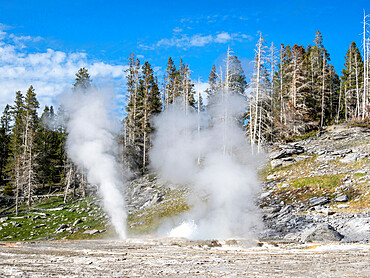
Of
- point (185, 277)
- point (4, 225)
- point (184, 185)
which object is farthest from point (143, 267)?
point (4, 225)

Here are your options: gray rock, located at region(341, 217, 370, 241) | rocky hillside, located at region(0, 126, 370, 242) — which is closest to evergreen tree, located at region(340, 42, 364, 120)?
rocky hillside, located at region(0, 126, 370, 242)

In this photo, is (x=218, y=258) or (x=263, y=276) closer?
(x=263, y=276)

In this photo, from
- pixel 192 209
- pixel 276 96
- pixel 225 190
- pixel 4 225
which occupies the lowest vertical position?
pixel 4 225

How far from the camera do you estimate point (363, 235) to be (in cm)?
1138

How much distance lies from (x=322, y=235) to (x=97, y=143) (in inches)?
572

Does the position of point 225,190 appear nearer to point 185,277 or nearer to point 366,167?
point 366,167

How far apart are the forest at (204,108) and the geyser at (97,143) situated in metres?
9.34

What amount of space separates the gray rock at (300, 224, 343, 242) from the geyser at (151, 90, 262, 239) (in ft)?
10.3

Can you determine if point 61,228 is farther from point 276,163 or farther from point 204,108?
point 204,108

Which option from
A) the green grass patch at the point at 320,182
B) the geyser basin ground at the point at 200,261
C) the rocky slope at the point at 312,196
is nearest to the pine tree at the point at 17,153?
the rocky slope at the point at 312,196

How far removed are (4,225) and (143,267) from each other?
2460 centimetres

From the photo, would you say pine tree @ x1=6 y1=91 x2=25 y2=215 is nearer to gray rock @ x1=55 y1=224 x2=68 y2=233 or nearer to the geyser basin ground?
gray rock @ x1=55 y1=224 x2=68 y2=233

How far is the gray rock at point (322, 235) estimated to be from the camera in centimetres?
1162

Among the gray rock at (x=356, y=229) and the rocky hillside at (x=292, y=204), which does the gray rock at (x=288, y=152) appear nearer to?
the rocky hillside at (x=292, y=204)
